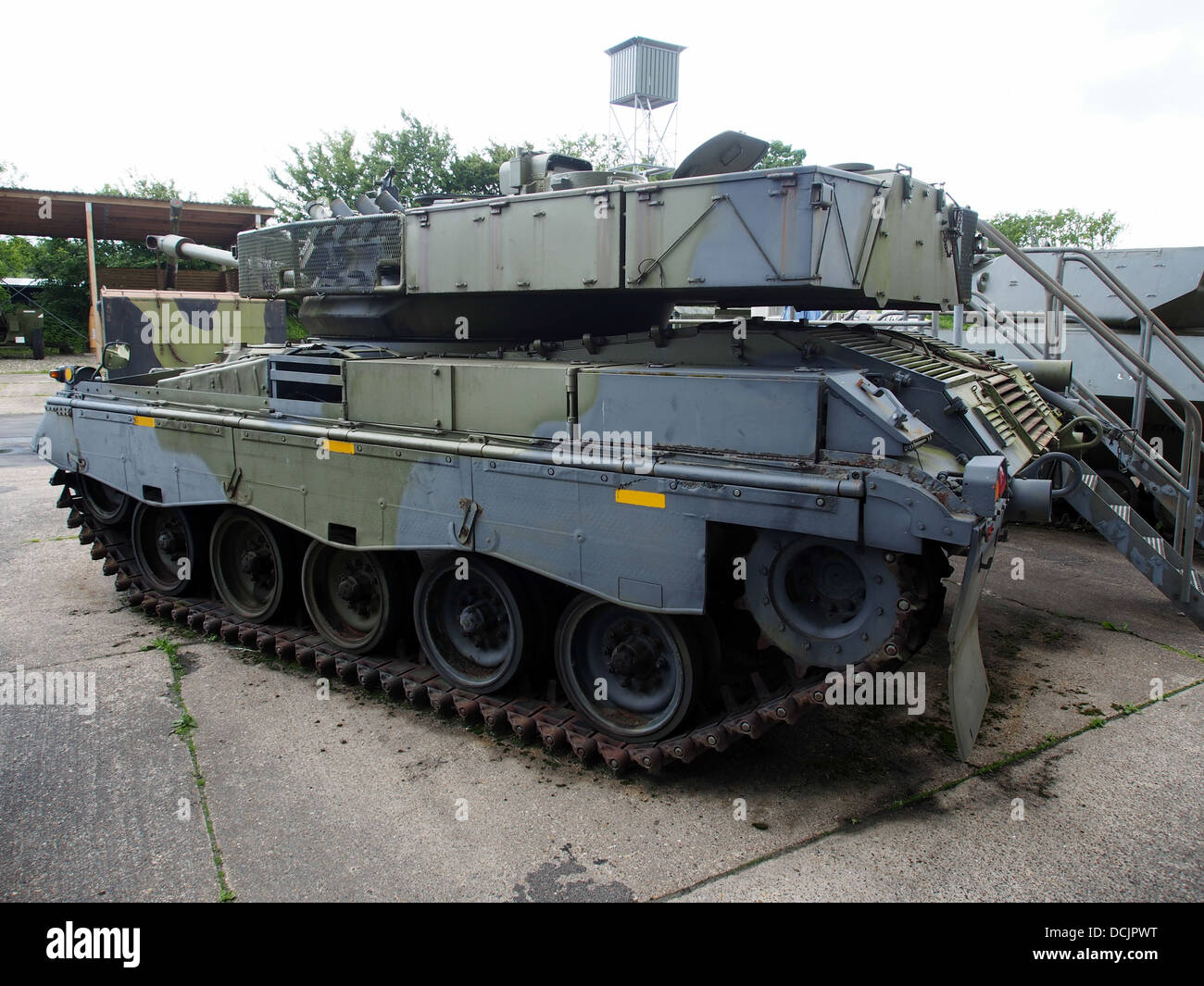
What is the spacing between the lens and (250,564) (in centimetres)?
696

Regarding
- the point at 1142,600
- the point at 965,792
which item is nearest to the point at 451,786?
the point at 965,792

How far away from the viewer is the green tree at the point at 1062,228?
1399 inches

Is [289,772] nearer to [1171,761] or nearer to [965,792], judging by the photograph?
[965,792]

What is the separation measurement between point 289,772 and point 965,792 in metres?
3.47

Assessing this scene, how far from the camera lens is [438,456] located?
5.40 m

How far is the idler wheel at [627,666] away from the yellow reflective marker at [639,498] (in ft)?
2.07

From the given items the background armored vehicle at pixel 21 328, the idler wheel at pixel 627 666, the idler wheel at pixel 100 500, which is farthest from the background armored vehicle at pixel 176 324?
the background armored vehicle at pixel 21 328

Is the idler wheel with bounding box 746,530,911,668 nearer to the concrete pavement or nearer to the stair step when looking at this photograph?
the concrete pavement

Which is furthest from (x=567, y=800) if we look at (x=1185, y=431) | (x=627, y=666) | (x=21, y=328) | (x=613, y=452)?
(x=21, y=328)

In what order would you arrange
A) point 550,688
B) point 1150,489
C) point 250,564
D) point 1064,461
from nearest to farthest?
point 1064,461 < point 550,688 < point 250,564 < point 1150,489

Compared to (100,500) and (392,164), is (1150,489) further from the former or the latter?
(392,164)

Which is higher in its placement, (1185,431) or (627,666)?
(1185,431)

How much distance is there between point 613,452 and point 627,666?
115 centimetres

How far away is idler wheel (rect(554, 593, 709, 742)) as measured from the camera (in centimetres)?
483
